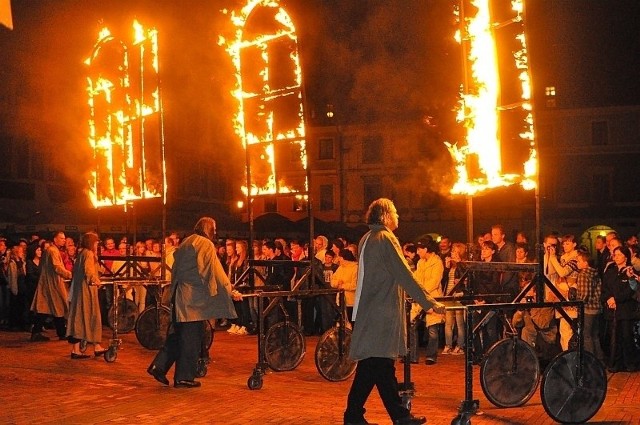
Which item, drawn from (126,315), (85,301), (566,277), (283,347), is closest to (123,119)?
(126,315)

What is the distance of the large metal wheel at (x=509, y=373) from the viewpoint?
864 cm

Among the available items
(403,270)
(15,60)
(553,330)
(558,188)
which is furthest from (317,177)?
(403,270)

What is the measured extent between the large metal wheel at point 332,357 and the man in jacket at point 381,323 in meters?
3.16

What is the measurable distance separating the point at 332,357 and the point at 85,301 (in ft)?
15.1

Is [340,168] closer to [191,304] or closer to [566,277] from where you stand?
[566,277]

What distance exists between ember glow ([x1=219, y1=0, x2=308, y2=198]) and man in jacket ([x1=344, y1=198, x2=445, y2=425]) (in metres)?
4.87

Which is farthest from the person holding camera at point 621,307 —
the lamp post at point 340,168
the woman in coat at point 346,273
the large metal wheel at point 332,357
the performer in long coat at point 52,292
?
the lamp post at point 340,168

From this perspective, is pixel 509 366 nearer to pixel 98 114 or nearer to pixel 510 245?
pixel 510 245

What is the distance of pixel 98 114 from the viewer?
55.7 ft

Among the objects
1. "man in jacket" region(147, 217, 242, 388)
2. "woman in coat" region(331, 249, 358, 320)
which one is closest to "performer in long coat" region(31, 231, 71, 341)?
"woman in coat" region(331, 249, 358, 320)

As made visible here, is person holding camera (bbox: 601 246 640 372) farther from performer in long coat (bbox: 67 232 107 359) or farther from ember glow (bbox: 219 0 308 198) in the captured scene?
performer in long coat (bbox: 67 232 107 359)

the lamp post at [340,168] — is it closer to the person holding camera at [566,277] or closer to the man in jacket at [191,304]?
the person holding camera at [566,277]

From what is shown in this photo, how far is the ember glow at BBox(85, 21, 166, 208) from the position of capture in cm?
1579

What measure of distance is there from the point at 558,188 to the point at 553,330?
145 feet
